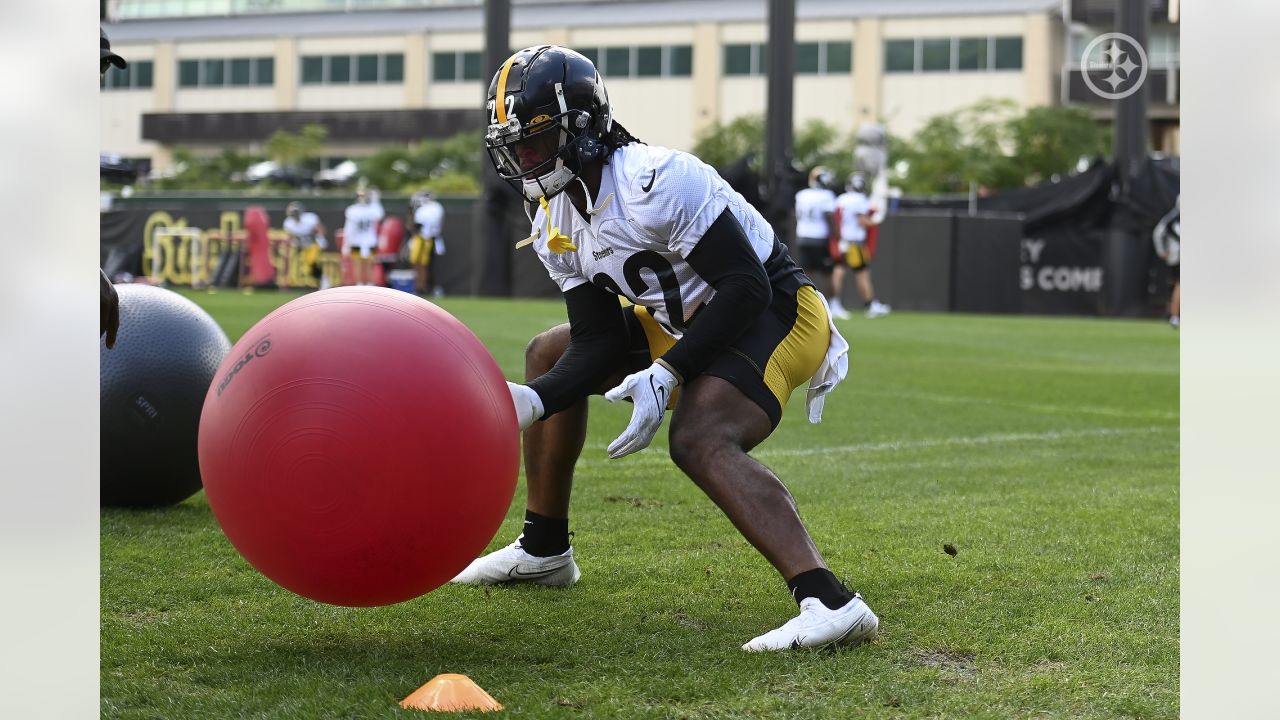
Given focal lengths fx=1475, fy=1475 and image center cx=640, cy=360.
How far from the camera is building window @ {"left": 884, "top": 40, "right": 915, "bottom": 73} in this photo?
62781 millimetres

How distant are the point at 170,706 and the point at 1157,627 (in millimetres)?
2628

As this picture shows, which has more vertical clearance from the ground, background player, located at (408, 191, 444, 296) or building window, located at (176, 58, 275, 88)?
building window, located at (176, 58, 275, 88)

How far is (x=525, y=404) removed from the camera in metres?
4.07

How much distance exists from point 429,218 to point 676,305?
24.8m

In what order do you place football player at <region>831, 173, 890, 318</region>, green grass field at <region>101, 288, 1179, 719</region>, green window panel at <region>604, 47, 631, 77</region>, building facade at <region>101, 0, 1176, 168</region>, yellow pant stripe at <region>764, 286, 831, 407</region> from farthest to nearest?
1. green window panel at <region>604, 47, 631, 77</region>
2. building facade at <region>101, 0, 1176, 168</region>
3. football player at <region>831, 173, 890, 318</region>
4. yellow pant stripe at <region>764, 286, 831, 407</region>
5. green grass field at <region>101, 288, 1179, 719</region>

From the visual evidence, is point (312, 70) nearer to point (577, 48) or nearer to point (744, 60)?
point (577, 48)

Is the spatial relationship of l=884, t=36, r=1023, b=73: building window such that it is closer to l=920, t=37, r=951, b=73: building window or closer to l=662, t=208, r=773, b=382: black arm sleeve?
l=920, t=37, r=951, b=73: building window

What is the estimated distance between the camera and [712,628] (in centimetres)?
412

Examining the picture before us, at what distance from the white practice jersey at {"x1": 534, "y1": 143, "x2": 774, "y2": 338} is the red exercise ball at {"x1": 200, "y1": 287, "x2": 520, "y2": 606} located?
72 cm

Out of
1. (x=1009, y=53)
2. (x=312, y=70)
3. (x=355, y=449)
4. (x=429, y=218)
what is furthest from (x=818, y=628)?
(x=312, y=70)

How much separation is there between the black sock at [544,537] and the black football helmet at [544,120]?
1.11 metres

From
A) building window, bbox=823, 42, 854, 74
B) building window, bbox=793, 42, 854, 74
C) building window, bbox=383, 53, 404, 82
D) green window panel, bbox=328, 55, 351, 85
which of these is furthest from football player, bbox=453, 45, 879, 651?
green window panel, bbox=328, 55, 351, 85

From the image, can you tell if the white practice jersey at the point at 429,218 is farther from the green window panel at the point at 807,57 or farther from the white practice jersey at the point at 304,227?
the green window panel at the point at 807,57
